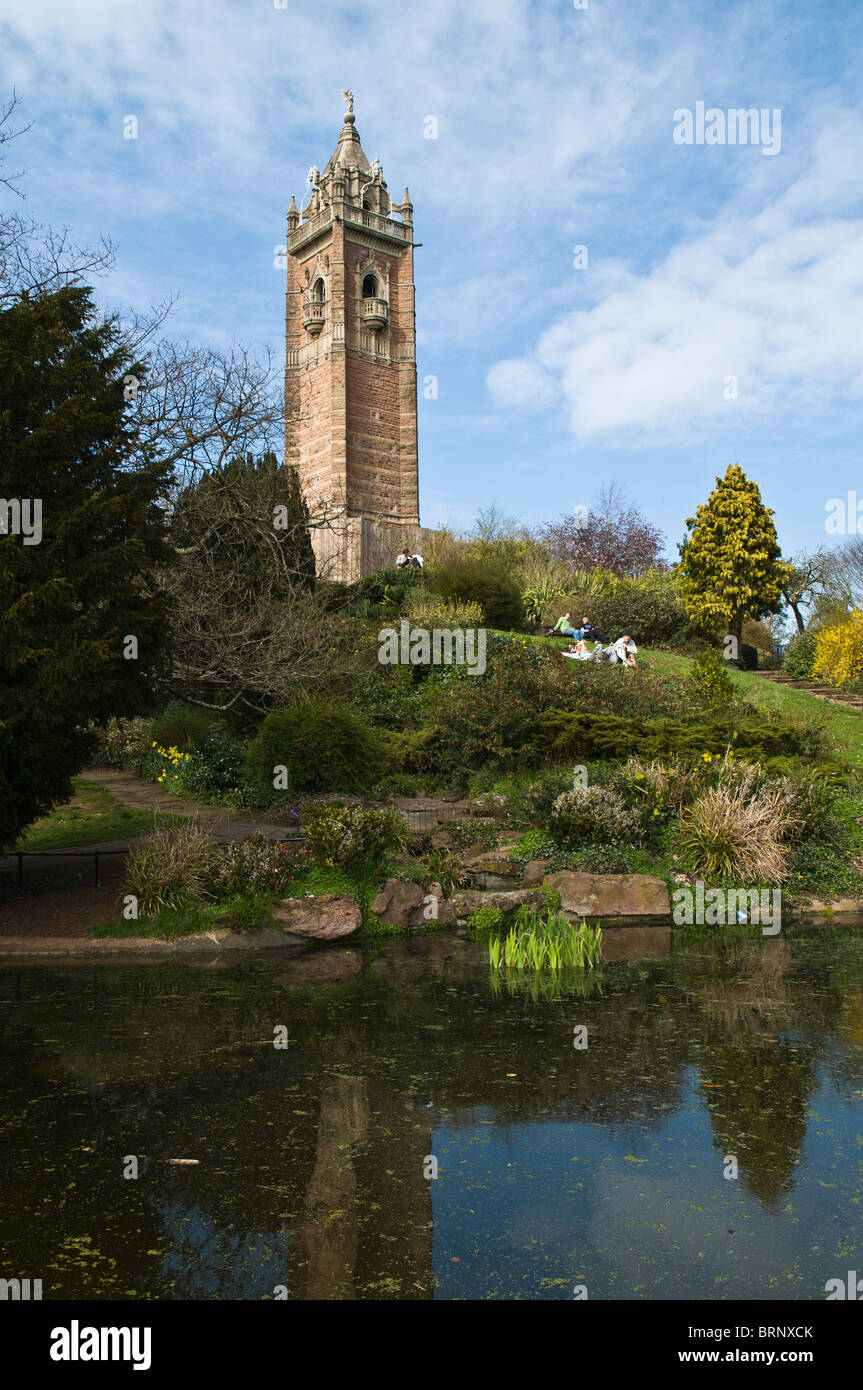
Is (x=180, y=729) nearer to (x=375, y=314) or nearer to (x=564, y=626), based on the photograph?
(x=564, y=626)

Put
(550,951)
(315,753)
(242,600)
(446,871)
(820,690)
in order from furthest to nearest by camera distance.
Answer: (820,690), (242,600), (315,753), (446,871), (550,951)

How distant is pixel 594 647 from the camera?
2481cm

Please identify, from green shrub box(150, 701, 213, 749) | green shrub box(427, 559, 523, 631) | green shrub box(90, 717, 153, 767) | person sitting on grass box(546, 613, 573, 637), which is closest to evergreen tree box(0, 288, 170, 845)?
green shrub box(150, 701, 213, 749)

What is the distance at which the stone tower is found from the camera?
43.7 metres

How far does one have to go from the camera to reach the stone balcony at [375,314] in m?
44.8

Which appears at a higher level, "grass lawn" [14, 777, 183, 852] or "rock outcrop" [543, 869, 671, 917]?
"grass lawn" [14, 777, 183, 852]

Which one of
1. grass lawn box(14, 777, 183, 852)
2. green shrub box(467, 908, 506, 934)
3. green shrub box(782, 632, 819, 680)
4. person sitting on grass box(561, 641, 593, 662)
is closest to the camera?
green shrub box(467, 908, 506, 934)

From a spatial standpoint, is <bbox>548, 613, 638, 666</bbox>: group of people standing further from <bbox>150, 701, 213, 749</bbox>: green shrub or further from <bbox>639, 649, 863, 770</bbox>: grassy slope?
<bbox>150, 701, 213, 749</bbox>: green shrub

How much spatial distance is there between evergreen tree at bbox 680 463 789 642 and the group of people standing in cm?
589

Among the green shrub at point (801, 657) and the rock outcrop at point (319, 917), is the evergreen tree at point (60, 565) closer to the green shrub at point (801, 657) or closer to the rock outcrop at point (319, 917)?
the rock outcrop at point (319, 917)

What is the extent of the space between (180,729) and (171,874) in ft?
33.7

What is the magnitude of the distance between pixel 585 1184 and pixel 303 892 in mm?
6774

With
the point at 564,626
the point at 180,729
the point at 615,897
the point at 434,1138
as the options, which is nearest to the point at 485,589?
the point at 564,626

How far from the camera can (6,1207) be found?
4.05 meters
